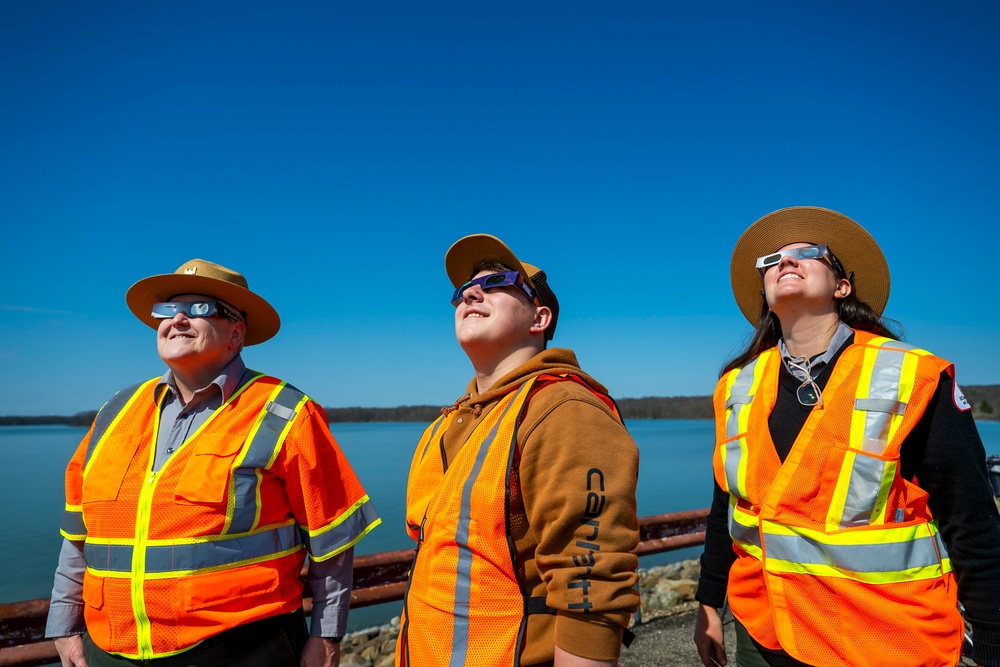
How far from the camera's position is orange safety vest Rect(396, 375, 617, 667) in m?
1.78

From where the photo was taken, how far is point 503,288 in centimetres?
236

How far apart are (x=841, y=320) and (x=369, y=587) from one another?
341 cm

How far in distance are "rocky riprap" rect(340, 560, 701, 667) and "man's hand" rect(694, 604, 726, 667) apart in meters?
2.59

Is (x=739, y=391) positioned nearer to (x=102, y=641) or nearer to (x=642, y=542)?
(x=102, y=641)

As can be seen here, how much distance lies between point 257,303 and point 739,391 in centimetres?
229

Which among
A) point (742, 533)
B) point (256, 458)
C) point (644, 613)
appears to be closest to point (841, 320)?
point (742, 533)

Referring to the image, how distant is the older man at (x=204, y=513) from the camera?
98.0 inches

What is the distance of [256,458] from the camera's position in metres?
2.68

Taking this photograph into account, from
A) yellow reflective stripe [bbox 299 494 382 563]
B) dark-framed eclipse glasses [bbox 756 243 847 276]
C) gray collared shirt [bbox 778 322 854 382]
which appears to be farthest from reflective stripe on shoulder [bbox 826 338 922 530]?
yellow reflective stripe [bbox 299 494 382 563]

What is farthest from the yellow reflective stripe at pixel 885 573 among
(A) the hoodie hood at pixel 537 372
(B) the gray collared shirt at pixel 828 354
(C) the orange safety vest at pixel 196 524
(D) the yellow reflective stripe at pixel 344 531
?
(C) the orange safety vest at pixel 196 524

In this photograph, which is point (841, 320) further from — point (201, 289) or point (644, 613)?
point (644, 613)

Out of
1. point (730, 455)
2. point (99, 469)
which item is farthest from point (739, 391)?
point (99, 469)

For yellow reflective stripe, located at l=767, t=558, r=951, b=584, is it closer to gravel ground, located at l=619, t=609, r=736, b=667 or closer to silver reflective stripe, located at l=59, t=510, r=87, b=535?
gravel ground, located at l=619, t=609, r=736, b=667

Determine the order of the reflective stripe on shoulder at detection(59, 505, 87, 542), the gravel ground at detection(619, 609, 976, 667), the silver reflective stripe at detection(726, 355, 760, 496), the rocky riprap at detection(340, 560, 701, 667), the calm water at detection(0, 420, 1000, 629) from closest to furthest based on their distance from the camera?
the silver reflective stripe at detection(726, 355, 760, 496), the reflective stripe on shoulder at detection(59, 505, 87, 542), the gravel ground at detection(619, 609, 976, 667), the rocky riprap at detection(340, 560, 701, 667), the calm water at detection(0, 420, 1000, 629)
